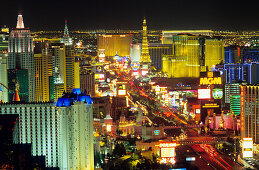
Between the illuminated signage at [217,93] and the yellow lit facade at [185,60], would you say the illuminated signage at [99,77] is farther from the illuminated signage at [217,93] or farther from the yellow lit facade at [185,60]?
the yellow lit facade at [185,60]

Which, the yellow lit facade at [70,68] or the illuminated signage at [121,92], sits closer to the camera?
the yellow lit facade at [70,68]

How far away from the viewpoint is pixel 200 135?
2414 cm

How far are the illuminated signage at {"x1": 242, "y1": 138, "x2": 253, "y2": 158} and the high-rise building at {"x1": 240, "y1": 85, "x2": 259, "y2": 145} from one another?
75.7 inches

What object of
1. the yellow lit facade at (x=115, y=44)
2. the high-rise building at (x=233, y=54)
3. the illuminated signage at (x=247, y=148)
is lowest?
the illuminated signage at (x=247, y=148)

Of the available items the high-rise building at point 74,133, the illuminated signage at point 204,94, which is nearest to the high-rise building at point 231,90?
the illuminated signage at point 204,94

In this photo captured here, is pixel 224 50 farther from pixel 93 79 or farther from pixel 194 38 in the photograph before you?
pixel 93 79

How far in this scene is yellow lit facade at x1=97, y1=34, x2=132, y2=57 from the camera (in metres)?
43.1

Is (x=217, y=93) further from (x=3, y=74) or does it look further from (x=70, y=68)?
(x=3, y=74)

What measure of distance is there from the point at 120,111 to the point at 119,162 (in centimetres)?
813

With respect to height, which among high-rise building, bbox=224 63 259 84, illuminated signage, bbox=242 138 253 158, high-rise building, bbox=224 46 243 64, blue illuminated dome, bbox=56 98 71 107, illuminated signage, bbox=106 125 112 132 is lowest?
illuminated signage, bbox=242 138 253 158

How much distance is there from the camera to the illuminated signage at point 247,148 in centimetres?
2044

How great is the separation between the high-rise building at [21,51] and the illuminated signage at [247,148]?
23.4ft

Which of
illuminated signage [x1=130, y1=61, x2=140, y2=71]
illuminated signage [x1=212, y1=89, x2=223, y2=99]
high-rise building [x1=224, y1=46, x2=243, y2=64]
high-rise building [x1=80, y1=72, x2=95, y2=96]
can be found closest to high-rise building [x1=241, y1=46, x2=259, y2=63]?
high-rise building [x1=224, y1=46, x2=243, y2=64]

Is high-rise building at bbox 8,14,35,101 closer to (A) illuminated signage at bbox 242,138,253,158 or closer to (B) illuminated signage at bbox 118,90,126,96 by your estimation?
(B) illuminated signage at bbox 118,90,126,96
